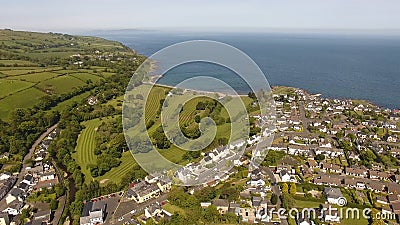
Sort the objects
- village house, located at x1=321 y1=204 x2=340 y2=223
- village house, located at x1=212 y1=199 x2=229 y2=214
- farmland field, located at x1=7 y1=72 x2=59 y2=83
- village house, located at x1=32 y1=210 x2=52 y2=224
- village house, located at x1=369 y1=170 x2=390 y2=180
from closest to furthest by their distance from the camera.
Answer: village house, located at x1=321 y1=204 x2=340 y2=223 < village house, located at x1=32 y1=210 x2=52 y2=224 < village house, located at x1=212 y1=199 x2=229 y2=214 < village house, located at x1=369 y1=170 x2=390 y2=180 < farmland field, located at x1=7 y1=72 x2=59 y2=83

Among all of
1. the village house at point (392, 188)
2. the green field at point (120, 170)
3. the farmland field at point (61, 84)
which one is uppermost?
the farmland field at point (61, 84)

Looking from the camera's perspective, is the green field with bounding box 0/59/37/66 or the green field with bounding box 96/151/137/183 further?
the green field with bounding box 0/59/37/66

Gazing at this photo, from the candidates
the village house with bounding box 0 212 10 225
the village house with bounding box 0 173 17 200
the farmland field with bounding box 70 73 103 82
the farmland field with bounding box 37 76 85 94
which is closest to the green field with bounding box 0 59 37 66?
the farmland field with bounding box 70 73 103 82

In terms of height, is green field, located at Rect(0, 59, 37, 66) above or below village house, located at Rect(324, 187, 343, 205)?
above

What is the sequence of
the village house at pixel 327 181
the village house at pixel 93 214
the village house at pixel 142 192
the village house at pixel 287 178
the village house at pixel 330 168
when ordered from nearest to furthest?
the village house at pixel 93 214 → the village house at pixel 142 192 → the village house at pixel 327 181 → the village house at pixel 287 178 → the village house at pixel 330 168

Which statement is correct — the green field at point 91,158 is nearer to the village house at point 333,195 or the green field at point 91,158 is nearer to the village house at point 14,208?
the village house at point 14,208

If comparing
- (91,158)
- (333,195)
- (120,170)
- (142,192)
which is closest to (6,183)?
(91,158)

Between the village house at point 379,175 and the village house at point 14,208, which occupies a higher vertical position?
the village house at point 379,175

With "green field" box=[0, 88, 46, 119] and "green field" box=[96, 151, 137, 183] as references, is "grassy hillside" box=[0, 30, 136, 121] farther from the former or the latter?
"green field" box=[96, 151, 137, 183]

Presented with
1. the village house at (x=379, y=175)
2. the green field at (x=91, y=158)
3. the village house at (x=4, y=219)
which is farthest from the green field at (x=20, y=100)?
the village house at (x=379, y=175)

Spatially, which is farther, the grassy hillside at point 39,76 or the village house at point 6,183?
the grassy hillside at point 39,76

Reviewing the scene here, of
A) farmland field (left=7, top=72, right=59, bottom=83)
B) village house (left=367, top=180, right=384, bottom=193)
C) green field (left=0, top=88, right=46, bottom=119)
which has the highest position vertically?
farmland field (left=7, top=72, right=59, bottom=83)

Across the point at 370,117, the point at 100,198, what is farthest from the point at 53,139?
the point at 370,117
